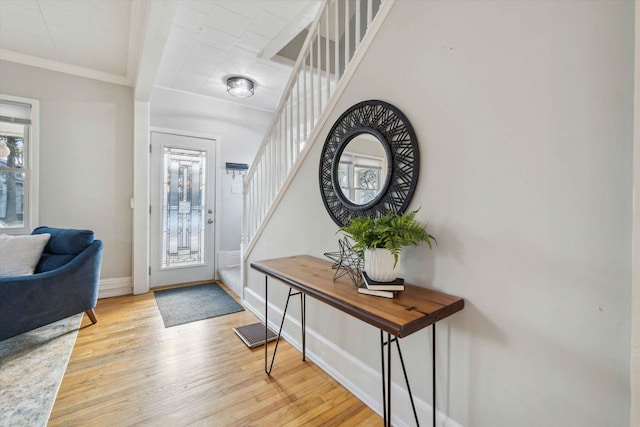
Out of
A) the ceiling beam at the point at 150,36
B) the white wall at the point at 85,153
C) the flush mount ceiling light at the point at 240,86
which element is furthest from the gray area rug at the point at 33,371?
the flush mount ceiling light at the point at 240,86

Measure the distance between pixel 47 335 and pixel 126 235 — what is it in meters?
1.38

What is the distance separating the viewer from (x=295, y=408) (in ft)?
5.35

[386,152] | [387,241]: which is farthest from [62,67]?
[387,241]

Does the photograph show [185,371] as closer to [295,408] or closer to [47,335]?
[295,408]

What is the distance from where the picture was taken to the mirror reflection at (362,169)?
160 centimetres

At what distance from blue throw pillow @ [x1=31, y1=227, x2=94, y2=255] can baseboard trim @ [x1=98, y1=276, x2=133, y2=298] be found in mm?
919

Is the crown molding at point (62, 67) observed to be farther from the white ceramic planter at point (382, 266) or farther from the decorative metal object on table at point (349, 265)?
the white ceramic planter at point (382, 266)

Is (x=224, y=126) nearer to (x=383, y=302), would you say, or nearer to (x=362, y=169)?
(x=362, y=169)

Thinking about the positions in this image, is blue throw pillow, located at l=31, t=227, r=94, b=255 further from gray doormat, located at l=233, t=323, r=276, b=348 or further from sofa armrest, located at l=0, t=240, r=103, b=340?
gray doormat, located at l=233, t=323, r=276, b=348

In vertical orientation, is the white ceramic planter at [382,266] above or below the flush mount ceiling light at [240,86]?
below

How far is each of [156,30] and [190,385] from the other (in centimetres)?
255

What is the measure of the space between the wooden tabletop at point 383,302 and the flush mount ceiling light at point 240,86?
279 centimetres

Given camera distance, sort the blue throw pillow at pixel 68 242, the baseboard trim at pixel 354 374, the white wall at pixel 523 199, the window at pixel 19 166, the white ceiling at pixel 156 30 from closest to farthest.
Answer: the white wall at pixel 523 199
the baseboard trim at pixel 354 374
the white ceiling at pixel 156 30
the blue throw pillow at pixel 68 242
the window at pixel 19 166

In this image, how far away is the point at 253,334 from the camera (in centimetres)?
250
